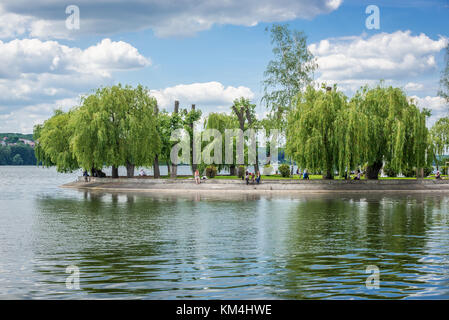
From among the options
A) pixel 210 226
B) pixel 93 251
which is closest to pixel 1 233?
pixel 93 251

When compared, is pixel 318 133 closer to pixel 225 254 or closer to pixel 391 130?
pixel 391 130

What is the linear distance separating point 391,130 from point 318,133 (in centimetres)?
708

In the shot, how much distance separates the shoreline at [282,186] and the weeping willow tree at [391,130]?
1875mm

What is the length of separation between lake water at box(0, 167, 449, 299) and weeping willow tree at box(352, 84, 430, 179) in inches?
799

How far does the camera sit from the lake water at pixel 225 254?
11.1 m

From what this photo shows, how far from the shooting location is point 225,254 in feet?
50.3

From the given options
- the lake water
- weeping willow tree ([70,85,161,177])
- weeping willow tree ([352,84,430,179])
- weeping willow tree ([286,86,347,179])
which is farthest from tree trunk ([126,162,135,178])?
the lake water

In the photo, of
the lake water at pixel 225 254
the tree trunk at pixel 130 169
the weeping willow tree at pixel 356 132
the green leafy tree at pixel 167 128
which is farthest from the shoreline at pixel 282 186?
the lake water at pixel 225 254

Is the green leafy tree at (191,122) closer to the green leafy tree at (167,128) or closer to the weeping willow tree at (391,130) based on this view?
the green leafy tree at (167,128)

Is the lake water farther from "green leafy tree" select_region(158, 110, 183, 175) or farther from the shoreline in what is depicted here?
"green leafy tree" select_region(158, 110, 183, 175)

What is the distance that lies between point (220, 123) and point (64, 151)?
18.8 meters

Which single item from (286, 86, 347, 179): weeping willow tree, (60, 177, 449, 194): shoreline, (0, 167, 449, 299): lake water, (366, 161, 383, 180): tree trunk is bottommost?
(0, 167, 449, 299): lake water

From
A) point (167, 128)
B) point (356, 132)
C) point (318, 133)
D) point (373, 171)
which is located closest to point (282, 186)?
point (318, 133)

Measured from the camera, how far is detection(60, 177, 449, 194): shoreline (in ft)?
157
